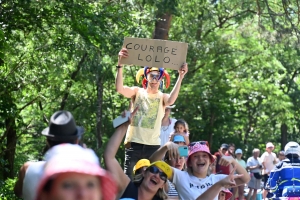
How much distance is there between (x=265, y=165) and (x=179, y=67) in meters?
11.2

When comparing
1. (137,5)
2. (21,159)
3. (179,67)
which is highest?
(137,5)

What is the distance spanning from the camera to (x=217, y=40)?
2352 centimetres

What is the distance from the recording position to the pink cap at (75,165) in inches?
85.5

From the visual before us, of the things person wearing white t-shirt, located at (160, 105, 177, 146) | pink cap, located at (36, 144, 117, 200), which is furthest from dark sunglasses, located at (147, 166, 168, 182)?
person wearing white t-shirt, located at (160, 105, 177, 146)

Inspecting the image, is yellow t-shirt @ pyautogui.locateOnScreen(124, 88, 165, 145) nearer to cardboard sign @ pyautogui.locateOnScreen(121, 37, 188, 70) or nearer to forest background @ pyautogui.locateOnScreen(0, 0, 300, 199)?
cardboard sign @ pyautogui.locateOnScreen(121, 37, 188, 70)

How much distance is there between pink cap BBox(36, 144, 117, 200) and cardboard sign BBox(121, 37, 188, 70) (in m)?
5.89

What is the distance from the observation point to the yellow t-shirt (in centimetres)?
785

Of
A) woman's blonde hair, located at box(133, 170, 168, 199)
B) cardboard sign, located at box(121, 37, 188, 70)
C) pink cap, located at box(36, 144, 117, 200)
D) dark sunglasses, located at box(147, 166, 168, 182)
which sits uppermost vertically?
cardboard sign, located at box(121, 37, 188, 70)

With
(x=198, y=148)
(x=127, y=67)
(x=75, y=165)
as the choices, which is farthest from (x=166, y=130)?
(x=127, y=67)

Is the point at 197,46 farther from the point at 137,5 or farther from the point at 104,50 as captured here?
the point at 104,50

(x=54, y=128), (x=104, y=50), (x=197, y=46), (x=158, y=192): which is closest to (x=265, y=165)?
Result: (x=197, y=46)

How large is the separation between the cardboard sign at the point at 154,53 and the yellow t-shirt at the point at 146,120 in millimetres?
440

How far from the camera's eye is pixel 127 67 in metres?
20.3

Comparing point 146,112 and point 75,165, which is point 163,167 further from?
point 75,165
